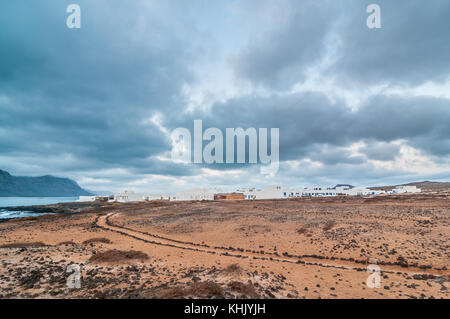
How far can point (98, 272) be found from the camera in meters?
14.3

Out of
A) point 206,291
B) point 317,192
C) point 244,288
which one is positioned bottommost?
point 317,192

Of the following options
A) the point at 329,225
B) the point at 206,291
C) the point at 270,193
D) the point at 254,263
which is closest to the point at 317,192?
the point at 270,193

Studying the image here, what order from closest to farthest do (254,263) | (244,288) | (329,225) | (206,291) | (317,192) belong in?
1. (206,291)
2. (244,288)
3. (254,263)
4. (329,225)
5. (317,192)

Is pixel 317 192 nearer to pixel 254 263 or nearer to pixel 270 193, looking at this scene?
pixel 270 193

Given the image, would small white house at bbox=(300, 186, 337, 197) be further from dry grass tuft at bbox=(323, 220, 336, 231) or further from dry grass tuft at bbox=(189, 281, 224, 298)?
dry grass tuft at bbox=(189, 281, 224, 298)

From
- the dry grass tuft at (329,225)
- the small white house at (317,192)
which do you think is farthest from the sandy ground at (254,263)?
the small white house at (317,192)

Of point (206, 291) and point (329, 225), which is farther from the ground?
point (206, 291)

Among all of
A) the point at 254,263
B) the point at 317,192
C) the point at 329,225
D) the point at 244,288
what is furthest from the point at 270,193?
the point at 244,288

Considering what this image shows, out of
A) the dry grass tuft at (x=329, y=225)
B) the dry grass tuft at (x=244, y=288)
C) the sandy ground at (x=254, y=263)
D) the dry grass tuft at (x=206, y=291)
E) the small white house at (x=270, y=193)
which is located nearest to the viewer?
the dry grass tuft at (x=206, y=291)

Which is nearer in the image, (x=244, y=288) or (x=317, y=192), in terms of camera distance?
(x=244, y=288)

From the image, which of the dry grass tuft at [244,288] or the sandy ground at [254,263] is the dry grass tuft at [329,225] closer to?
the sandy ground at [254,263]

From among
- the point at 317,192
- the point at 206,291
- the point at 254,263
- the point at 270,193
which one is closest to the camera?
the point at 206,291

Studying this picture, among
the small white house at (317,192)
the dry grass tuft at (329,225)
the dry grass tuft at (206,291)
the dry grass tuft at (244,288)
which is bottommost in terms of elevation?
the small white house at (317,192)
